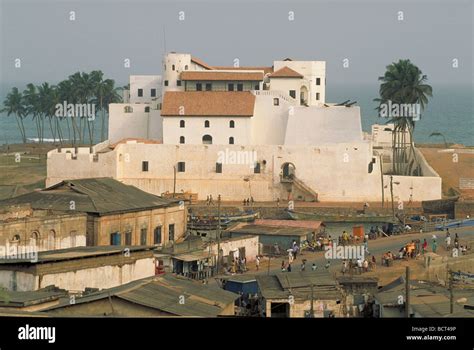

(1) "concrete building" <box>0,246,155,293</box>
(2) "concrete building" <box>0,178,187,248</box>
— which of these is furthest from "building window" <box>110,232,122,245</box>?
(1) "concrete building" <box>0,246,155,293</box>

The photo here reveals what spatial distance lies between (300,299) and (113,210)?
48.7 ft

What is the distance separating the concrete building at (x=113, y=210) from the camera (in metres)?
50.9

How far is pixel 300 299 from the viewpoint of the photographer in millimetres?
38812

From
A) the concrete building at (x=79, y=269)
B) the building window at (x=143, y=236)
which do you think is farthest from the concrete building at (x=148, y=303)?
the building window at (x=143, y=236)

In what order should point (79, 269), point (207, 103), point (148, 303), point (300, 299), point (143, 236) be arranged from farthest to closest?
point (207, 103) → point (143, 236) → point (79, 269) → point (300, 299) → point (148, 303)

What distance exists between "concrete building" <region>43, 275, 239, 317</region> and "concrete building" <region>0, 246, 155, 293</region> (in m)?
3.09

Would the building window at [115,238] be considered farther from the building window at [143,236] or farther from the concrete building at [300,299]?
the concrete building at [300,299]

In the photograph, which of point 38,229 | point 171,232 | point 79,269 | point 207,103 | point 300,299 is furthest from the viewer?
point 207,103

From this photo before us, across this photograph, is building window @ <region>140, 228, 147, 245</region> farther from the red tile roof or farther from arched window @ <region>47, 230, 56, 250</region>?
the red tile roof

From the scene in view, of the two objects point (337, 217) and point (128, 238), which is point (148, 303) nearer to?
point (128, 238)

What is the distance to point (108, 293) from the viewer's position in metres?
34.5

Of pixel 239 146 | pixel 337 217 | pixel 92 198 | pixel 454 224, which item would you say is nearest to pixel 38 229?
pixel 92 198

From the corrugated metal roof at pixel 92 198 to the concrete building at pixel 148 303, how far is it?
14.6 metres
